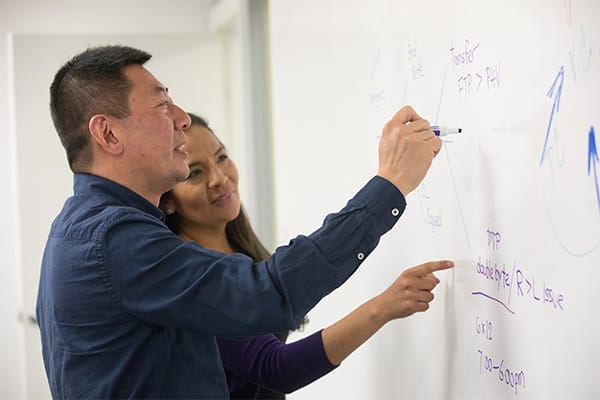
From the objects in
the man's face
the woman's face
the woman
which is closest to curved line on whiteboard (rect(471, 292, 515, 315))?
the woman

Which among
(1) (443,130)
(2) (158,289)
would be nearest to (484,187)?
(1) (443,130)

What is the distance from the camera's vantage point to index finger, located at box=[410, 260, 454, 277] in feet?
4.02

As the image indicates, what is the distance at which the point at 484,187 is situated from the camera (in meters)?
1.12

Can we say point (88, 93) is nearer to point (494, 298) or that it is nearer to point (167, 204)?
point (167, 204)

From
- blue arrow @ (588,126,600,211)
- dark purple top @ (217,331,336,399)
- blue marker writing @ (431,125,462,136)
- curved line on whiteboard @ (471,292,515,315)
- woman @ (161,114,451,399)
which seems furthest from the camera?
dark purple top @ (217,331,336,399)

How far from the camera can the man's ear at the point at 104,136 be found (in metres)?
1.17

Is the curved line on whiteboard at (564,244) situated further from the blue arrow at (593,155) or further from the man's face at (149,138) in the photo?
the man's face at (149,138)

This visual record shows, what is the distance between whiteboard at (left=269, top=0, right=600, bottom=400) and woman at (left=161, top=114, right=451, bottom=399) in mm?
74

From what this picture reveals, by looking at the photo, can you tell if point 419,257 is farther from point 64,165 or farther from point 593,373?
point 64,165

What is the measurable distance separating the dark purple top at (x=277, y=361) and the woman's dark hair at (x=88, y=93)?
0.49 m

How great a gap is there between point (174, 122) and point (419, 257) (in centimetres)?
48

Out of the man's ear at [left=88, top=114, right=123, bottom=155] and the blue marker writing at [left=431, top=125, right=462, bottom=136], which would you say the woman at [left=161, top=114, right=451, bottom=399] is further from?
the man's ear at [left=88, top=114, right=123, bottom=155]

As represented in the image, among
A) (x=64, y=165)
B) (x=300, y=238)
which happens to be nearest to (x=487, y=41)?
(x=300, y=238)

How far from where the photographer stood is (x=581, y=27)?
2.86 feet
